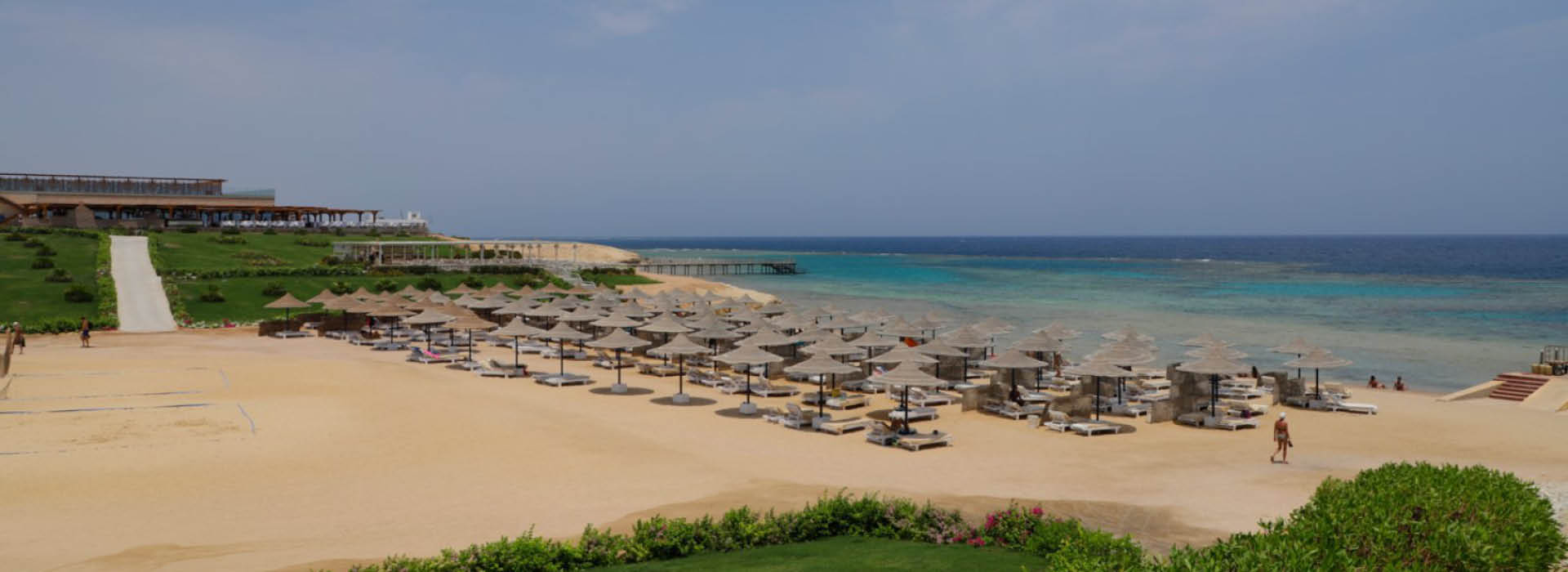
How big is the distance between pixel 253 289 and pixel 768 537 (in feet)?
154

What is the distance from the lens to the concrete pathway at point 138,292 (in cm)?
4066

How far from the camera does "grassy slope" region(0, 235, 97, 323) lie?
4038cm

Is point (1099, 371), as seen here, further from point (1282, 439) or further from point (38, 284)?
point (38, 284)

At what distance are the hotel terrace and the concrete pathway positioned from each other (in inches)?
949

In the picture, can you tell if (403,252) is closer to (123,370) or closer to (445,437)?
(123,370)

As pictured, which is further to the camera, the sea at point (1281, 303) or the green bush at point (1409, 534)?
the sea at point (1281, 303)

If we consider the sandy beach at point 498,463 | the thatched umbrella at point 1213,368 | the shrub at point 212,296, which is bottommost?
the sandy beach at point 498,463

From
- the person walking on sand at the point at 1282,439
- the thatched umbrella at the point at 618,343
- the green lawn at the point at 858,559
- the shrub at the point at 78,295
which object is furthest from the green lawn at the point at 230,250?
the person walking on sand at the point at 1282,439

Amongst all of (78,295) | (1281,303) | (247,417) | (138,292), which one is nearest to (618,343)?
(247,417)

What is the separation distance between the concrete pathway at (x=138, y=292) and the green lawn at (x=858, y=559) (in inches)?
1489

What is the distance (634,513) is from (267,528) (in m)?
5.30

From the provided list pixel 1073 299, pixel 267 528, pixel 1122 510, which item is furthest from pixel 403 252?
pixel 1122 510

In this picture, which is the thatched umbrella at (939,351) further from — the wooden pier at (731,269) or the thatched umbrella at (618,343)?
the wooden pier at (731,269)

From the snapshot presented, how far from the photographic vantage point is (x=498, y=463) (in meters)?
18.3
